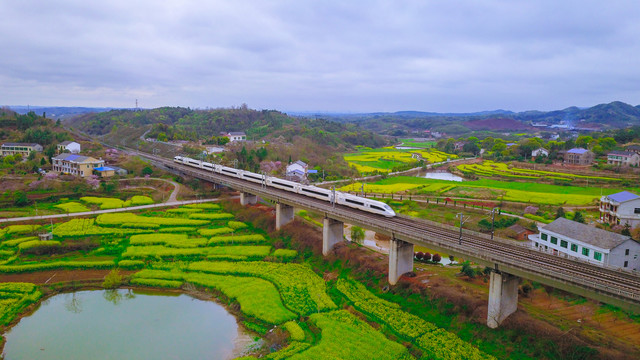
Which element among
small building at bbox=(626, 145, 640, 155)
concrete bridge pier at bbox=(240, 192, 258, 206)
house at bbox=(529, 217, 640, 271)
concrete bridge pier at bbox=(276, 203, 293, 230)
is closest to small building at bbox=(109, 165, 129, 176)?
concrete bridge pier at bbox=(240, 192, 258, 206)

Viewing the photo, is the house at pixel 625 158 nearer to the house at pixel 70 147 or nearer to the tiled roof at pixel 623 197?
the tiled roof at pixel 623 197

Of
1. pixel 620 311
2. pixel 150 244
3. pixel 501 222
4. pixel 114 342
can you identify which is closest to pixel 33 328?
pixel 114 342

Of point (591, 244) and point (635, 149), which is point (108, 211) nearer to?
point (591, 244)

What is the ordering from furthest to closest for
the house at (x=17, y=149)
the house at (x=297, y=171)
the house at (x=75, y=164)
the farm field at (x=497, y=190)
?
1. the house at (x=297, y=171)
2. the house at (x=17, y=149)
3. the house at (x=75, y=164)
4. the farm field at (x=497, y=190)

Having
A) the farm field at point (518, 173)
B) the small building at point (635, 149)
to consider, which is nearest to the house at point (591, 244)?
the farm field at point (518, 173)

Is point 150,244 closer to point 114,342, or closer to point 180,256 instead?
point 180,256
